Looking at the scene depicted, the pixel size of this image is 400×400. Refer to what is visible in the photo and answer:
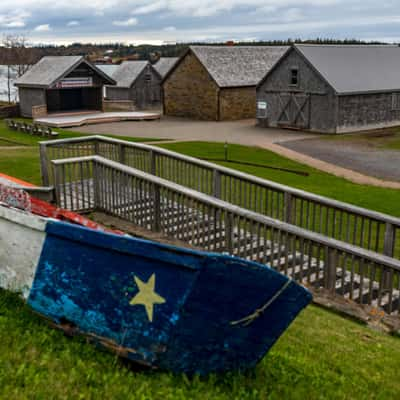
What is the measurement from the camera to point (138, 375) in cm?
495

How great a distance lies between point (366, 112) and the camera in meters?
42.4

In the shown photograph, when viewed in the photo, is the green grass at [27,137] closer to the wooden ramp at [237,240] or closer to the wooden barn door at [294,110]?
the wooden barn door at [294,110]

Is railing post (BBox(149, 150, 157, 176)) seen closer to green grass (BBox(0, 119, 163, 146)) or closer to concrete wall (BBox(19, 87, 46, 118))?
green grass (BBox(0, 119, 163, 146))

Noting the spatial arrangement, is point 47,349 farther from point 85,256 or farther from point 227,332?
point 227,332

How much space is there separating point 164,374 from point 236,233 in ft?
18.6

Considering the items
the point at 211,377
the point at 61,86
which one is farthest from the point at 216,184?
the point at 61,86

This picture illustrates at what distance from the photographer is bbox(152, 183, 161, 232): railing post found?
10.2 meters

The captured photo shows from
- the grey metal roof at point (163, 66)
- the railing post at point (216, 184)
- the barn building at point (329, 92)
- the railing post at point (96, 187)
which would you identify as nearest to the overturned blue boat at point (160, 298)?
the railing post at point (96, 187)

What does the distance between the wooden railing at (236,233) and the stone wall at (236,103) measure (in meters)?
38.6

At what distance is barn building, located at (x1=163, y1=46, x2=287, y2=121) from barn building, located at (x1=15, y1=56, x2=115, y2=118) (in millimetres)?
6154

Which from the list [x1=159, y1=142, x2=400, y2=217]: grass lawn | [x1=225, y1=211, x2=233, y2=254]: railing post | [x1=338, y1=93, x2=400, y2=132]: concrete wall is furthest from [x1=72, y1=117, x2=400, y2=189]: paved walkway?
[x1=225, y1=211, x2=233, y2=254]: railing post

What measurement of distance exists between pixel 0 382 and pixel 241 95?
47.8 m

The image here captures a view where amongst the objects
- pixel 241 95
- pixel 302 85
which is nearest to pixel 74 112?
pixel 241 95

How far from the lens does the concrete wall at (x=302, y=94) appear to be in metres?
40.4
